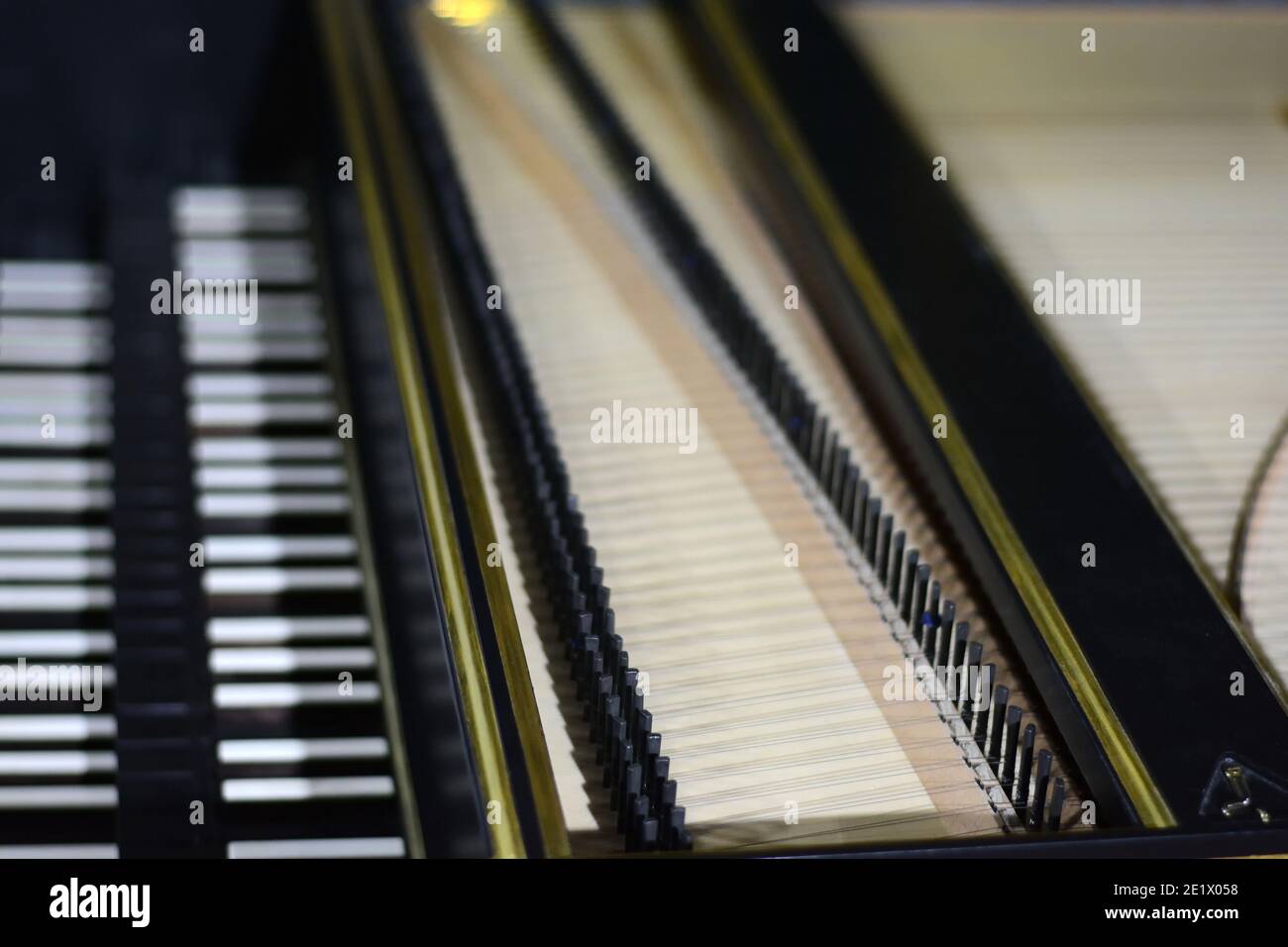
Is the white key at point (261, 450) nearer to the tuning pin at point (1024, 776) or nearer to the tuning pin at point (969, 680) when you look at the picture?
the tuning pin at point (969, 680)

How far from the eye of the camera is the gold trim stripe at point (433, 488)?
7.00ft

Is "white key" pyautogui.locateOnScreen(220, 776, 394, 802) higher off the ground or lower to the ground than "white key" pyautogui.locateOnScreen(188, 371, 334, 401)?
lower

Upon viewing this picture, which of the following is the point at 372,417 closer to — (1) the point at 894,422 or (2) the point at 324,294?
(2) the point at 324,294

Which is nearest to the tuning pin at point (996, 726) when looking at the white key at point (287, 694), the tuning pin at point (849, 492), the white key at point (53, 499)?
the tuning pin at point (849, 492)

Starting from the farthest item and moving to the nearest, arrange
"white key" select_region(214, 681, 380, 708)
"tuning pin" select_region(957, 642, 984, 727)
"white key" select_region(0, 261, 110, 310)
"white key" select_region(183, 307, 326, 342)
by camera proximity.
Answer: "white key" select_region(0, 261, 110, 310)
"white key" select_region(183, 307, 326, 342)
"white key" select_region(214, 681, 380, 708)
"tuning pin" select_region(957, 642, 984, 727)

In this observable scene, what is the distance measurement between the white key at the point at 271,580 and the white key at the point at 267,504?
15 centimetres

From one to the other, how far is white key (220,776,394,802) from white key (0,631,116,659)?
0.43 m

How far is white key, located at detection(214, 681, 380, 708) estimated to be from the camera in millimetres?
2949

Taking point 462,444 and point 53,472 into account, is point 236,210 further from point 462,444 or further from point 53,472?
point 462,444

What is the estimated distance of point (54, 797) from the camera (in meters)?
2.81

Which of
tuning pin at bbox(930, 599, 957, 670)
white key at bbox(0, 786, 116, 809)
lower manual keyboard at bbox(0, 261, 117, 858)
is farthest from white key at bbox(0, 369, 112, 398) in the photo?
tuning pin at bbox(930, 599, 957, 670)

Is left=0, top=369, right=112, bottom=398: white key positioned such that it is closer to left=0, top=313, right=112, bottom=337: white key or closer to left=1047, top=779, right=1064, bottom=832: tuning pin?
left=0, top=313, right=112, bottom=337: white key

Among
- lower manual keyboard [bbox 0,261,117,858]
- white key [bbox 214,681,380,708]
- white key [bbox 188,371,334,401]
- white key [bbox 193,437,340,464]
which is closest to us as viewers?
lower manual keyboard [bbox 0,261,117,858]
